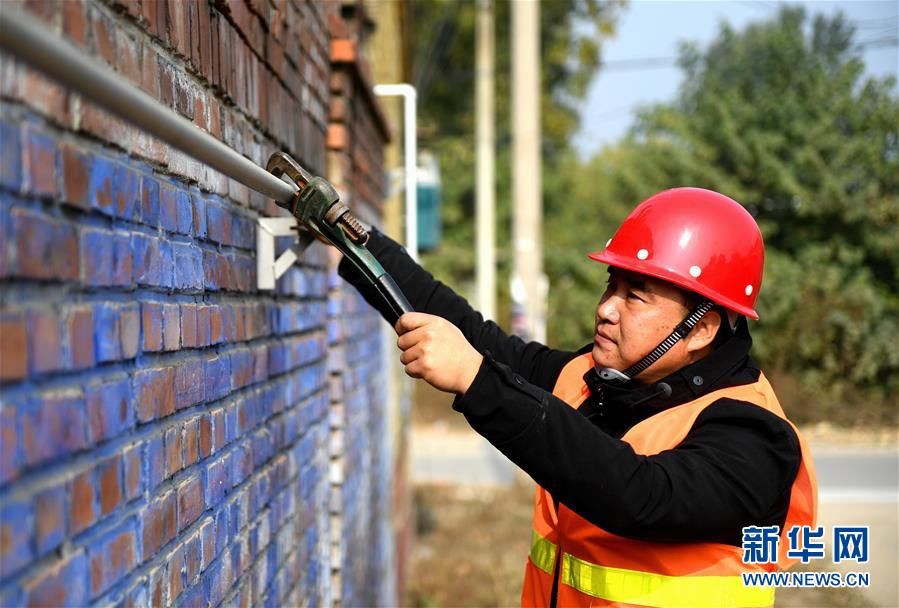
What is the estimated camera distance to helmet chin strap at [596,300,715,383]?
255 cm

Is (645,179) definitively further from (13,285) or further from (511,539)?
(13,285)

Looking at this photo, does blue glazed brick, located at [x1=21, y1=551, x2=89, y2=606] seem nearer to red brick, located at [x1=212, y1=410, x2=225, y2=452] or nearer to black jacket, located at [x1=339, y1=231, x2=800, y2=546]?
red brick, located at [x1=212, y1=410, x2=225, y2=452]

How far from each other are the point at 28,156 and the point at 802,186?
736 inches

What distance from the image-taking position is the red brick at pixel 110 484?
4.54 ft

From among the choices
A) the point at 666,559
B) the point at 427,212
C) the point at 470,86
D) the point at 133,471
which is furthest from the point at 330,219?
the point at 470,86

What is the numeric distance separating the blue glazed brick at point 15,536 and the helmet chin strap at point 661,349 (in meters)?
1.64

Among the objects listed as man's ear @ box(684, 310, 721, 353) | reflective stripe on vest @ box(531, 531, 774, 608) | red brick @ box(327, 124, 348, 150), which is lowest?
reflective stripe on vest @ box(531, 531, 774, 608)

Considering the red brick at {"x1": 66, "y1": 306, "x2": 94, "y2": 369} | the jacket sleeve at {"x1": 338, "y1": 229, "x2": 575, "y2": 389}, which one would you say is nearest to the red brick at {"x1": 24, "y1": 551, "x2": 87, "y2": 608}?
the red brick at {"x1": 66, "y1": 306, "x2": 94, "y2": 369}

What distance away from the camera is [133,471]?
59.7 inches

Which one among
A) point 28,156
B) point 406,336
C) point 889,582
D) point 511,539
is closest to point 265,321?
point 406,336

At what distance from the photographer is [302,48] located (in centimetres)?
326

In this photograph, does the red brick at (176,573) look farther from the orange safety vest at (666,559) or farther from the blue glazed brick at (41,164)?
the orange safety vest at (666,559)

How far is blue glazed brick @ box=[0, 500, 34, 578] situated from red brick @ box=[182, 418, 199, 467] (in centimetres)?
67

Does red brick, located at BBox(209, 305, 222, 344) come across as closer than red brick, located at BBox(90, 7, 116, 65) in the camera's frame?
No
